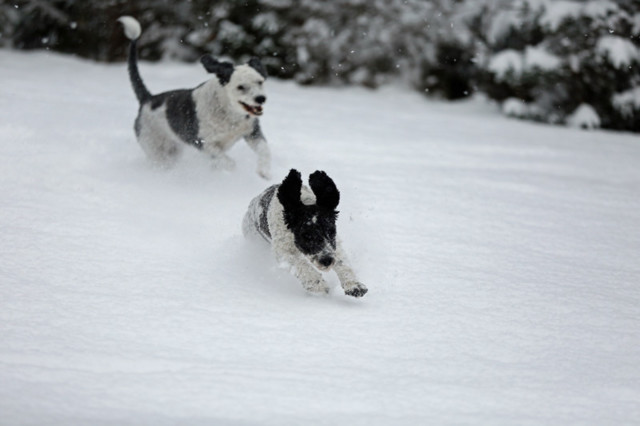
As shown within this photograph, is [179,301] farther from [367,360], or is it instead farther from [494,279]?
[494,279]

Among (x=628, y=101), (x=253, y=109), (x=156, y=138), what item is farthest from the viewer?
(x=628, y=101)

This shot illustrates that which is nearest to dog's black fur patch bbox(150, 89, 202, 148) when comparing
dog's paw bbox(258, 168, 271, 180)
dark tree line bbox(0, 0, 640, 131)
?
dog's paw bbox(258, 168, 271, 180)

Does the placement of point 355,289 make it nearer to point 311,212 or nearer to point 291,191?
point 311,212

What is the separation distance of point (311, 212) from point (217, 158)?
74.2 inches

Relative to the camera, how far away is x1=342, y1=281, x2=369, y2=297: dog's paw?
2981mm

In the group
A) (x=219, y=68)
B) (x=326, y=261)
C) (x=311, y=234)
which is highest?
(x=219, y=68)

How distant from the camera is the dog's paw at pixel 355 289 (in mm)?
2981

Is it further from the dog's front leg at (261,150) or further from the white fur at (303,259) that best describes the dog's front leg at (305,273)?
the dog's front leg at (261,150)

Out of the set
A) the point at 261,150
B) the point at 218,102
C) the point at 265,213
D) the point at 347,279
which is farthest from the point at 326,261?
the point at 218,102

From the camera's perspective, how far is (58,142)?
517 cm

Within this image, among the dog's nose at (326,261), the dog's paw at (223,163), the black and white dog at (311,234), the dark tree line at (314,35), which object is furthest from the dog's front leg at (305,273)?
the dark tree line at (314,35)

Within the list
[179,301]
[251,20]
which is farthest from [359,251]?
[251,20]

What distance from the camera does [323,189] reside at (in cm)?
307

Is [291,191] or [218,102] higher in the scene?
[218,102]
